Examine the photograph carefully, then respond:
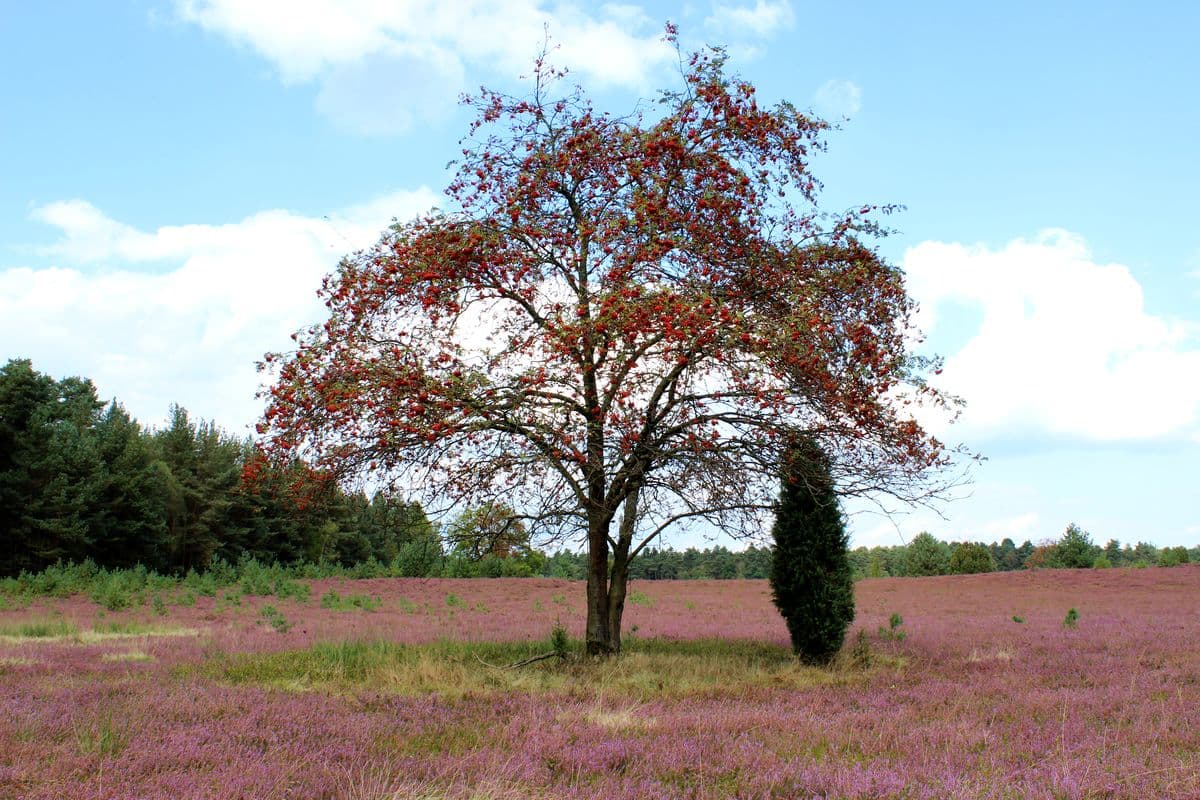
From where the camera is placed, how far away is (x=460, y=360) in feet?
41.4

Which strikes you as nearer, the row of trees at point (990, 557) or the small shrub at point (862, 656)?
the small shrub at point (862, 656)

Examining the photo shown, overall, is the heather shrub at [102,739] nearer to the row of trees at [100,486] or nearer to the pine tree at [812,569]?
the pine tree at [812,569]

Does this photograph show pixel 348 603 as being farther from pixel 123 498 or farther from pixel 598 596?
pixel 123 498

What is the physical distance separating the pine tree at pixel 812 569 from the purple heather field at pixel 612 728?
32.2 inches

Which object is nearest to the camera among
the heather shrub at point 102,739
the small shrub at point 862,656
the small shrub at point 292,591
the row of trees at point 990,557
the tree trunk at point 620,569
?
the heather shrub at point 102,739

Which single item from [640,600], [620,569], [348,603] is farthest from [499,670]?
[640,600]

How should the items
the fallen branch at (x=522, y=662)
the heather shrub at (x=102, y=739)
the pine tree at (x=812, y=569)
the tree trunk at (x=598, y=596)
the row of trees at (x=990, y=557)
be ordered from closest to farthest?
the heather shrub at (x=102, y=739) < the fallen branch at (x=522, y=662) < the tree trunk at (x=598, y=596) < the pine tree at (x=812, y=569) < the row of trees at (x=990, y=557)

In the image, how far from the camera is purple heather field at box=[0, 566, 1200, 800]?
6176mm

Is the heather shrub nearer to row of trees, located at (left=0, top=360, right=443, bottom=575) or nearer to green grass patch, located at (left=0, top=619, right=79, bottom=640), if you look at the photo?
green grass patch, located at (left=0, top=619, right=79, bottom=640)

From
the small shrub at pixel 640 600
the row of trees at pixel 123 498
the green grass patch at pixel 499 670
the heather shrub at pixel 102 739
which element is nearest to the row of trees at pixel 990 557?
the row of trees at pixel 123 498

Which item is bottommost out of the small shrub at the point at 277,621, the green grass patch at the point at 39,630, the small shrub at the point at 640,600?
the small shrub at the point at 640,600

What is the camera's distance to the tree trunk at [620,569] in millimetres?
14398

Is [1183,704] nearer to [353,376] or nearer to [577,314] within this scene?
[577,314]

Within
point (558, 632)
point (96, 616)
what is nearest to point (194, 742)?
point (558, 632)
